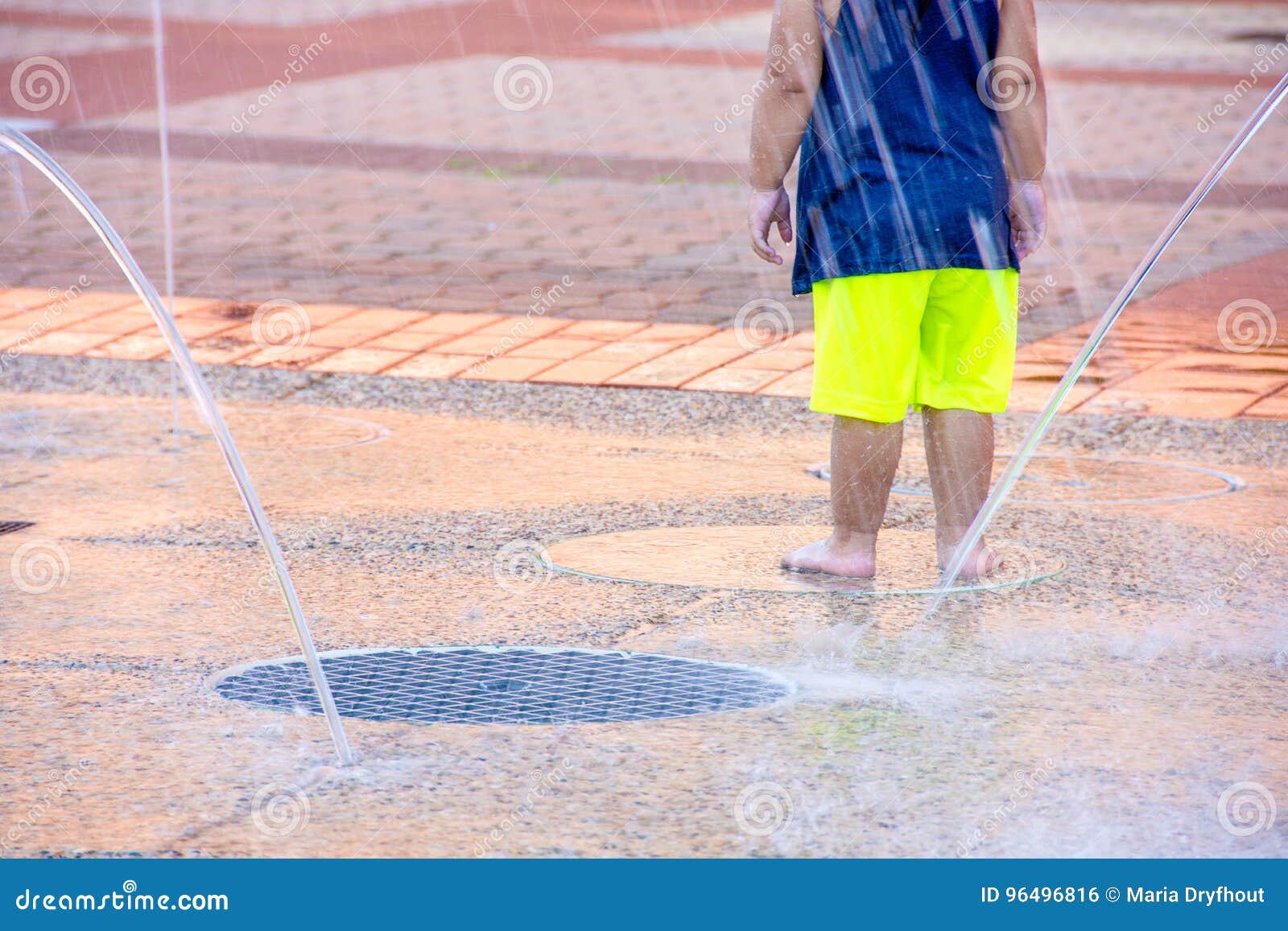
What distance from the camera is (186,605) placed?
4.11m

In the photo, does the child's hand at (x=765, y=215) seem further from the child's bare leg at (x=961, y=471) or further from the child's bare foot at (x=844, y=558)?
the child's bare foot at (x=844, y=558)

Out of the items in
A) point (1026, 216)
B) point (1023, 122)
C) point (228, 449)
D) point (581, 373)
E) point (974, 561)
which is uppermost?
point (1023, 122)

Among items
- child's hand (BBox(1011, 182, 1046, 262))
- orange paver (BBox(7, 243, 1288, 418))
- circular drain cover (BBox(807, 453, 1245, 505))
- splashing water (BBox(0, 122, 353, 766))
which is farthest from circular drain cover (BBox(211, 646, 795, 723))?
orange paver (BBox(7, 243, 1288, 418))

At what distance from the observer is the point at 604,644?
12.6ft

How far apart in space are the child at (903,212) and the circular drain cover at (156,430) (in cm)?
185

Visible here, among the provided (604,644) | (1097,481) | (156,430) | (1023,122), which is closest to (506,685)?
(604,644)

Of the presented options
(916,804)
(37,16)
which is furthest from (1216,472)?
(37,16)

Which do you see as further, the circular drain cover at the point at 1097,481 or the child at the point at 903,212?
the circular drain cover at the point at 1097,481

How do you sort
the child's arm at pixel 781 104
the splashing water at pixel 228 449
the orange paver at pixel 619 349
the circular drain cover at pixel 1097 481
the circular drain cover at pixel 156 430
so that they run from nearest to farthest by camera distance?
1. the splashing water at pixel 228 449
2. the child's arm at pixel 781 104
3. the circular drain cover at pixel 1097 481
4. the circular drain cover at pixel 156 430
5. the orange paver at pixel 619 349

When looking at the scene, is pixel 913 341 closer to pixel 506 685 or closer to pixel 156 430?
pixel 506 685

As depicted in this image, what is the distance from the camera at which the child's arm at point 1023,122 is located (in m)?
4.11

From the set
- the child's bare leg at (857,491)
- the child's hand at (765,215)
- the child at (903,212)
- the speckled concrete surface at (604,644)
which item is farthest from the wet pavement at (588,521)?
the child's hand at (765,215)

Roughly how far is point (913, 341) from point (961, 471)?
→ 0.32 metres

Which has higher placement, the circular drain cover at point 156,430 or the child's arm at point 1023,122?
the child's arm at point 1023,122
